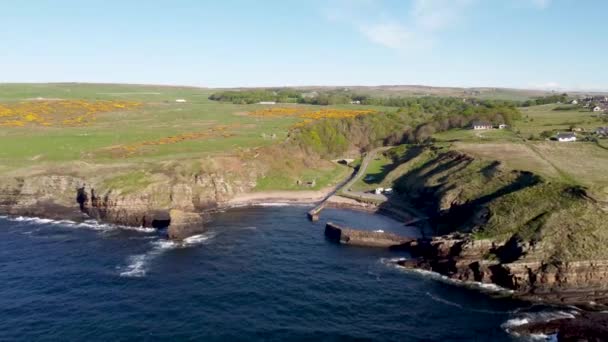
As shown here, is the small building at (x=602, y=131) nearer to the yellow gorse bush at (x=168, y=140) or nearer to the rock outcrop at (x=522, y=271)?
the rock outcrop at (x=522, y=271)

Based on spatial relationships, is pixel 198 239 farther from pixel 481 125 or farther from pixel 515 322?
pixel 481 125

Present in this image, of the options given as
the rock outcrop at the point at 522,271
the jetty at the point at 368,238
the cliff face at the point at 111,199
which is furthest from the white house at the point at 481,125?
the rock outcrop at the point at 522,271

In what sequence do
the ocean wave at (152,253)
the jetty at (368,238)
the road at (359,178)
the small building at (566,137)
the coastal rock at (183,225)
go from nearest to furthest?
the ocean wave at (152,253), the jetty at (368,238), the coastal rock at (183,225), the road at (359,178), the small building at (566,137)

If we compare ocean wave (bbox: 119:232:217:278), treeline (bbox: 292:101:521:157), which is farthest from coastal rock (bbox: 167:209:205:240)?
treeline (bbox: 292:101:521:157)

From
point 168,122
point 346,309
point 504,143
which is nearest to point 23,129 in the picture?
point 168,122

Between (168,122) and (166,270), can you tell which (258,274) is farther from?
(168,122)

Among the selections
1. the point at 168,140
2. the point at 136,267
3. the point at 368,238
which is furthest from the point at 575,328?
the point at 168,140
